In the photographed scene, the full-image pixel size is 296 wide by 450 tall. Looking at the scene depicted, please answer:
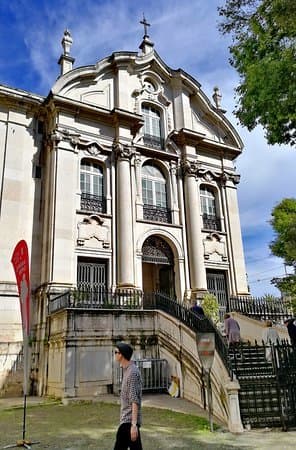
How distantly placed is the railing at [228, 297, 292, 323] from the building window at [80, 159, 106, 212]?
332 inches

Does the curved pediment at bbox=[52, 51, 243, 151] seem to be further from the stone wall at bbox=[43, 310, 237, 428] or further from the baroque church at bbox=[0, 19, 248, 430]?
the stone wall at bbox=[43, 310, 237, 428]

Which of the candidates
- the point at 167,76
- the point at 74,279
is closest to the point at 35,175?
the point at 74,279

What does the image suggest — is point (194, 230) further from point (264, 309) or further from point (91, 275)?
point (91, 275)

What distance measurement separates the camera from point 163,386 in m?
12.2

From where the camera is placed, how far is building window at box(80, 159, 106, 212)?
1738 centimetres

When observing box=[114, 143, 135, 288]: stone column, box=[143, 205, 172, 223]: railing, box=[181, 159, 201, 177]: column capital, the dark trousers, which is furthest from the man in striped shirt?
box=[181, 159, 201, 177]: column capital

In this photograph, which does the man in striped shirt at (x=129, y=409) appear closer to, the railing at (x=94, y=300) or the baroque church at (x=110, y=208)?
the baroque church at (x=110, y=208)

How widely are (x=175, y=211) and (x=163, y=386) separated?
31.0 feet

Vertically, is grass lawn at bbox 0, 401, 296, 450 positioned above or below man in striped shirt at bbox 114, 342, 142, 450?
below

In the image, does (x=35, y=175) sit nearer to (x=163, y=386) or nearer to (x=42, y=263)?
(x=42, y=263)

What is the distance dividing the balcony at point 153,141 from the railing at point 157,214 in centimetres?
354

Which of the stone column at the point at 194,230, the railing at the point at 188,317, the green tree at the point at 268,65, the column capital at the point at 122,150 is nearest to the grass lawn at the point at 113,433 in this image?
the railing at the point at 188,317

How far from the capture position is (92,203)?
17.5 metres

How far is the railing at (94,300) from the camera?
12.9m
